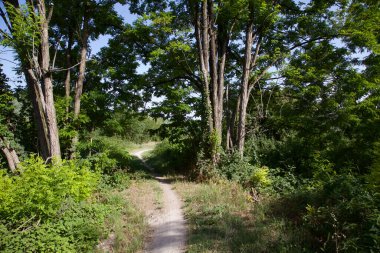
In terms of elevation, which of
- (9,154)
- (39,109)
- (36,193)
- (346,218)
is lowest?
(346,218)

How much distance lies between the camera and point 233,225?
6.95m

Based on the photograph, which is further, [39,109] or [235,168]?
[235,168]

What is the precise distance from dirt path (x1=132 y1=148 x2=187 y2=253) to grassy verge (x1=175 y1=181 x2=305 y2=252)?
0.87 ft

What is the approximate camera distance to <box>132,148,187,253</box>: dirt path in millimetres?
6395

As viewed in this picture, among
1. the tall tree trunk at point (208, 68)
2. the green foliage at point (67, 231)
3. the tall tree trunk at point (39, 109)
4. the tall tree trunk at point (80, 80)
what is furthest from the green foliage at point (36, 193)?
the tall tree trunk at point (208, 68)

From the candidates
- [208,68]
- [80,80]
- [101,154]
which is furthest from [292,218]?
[80,80]

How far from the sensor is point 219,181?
1110 cm

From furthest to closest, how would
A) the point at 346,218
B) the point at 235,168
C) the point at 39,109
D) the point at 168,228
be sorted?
the point at 235,168 → the point at 39,109 → the point at 168,228 → the point at 346,218

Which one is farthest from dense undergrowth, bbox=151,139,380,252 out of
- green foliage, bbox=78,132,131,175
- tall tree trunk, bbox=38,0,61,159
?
tall tree trunk, bbox=38,0,61,159

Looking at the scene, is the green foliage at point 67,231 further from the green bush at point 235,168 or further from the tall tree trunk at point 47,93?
the green bush at point 235,168

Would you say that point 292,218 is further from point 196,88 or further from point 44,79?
point 196,88

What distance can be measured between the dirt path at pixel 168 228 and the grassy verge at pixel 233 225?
27 centimetres

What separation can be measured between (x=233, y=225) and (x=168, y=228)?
1.78m

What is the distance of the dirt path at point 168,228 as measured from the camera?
252 inches
